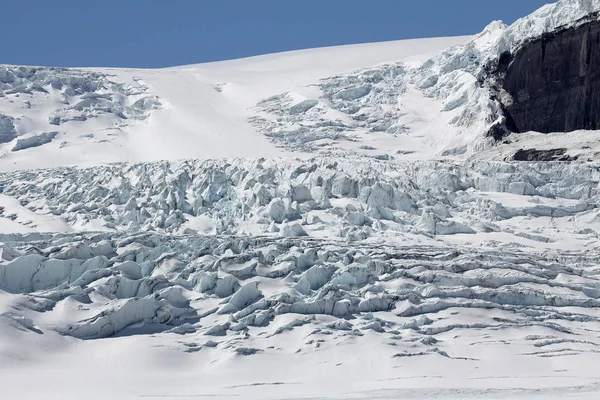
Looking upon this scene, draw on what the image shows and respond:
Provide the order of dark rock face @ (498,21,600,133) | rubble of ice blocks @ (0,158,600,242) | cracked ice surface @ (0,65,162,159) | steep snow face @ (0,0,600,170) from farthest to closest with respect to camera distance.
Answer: cracked ice surface @ (0,65,162,159), dark rock face @ (498,21,600,133), steep snow face @ (0,0,600,170), rubble of ice blocks @ (0,158,600,242)

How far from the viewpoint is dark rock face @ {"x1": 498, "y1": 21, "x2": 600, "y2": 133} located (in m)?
39.2

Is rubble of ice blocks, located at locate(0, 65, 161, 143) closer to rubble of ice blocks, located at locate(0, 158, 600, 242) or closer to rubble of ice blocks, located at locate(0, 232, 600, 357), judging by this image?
rubble of ice blocks, located at locate(0, 158, 600, 242)

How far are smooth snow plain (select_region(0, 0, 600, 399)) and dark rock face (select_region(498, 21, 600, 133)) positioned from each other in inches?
43.8

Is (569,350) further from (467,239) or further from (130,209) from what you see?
(130,209)

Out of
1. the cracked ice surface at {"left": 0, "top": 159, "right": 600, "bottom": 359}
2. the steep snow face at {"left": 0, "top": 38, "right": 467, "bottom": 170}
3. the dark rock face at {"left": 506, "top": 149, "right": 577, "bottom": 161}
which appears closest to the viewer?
the cracked ice surface at {"left": 0, "top": 159, "right": 600, "bottom": 359}

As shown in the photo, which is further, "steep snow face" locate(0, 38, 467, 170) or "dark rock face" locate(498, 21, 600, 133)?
"dark rock face" locate(498, 21, 600, 133)

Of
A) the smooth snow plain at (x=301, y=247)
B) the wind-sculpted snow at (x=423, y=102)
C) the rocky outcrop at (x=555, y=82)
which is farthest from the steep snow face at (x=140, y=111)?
the rocky outcrop at (x=555, y=82)

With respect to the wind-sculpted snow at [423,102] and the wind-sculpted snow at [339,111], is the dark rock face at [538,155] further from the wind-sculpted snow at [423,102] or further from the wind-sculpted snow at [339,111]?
the wind-sculpted snow at [339,111]

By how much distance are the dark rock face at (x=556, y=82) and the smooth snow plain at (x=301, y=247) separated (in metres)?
1.11

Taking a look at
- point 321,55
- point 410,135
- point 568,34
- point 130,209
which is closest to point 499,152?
point 410,135

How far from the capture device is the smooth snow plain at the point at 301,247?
59.8 feet

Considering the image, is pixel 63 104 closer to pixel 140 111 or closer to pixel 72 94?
pixel 72 94

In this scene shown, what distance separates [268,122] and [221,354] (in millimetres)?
24418

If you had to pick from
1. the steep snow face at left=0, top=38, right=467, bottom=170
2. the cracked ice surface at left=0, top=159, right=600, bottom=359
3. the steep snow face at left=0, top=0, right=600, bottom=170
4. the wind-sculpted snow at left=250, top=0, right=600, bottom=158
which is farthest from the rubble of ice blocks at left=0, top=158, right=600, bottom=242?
the wind-sculpted snow at left=250, top=0, right=600, bottom=158
